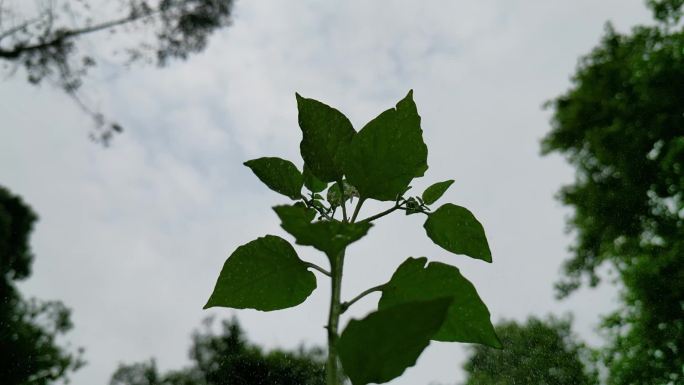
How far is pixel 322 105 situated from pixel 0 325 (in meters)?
7.76

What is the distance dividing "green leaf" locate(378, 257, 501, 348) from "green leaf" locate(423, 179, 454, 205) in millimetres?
110

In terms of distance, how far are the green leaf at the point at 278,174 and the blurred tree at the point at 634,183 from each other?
637 cm

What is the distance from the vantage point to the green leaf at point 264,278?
28 centimetres

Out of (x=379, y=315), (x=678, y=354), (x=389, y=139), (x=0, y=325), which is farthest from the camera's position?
(x=0, y=325)

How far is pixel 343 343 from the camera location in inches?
7.4

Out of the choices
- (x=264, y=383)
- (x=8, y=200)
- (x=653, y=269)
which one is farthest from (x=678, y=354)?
(x=8, y=200)

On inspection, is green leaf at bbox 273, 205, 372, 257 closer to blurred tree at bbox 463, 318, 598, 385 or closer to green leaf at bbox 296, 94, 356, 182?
green leaf at bbox 296, 94, 356, 182

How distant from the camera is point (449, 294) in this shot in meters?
0.27

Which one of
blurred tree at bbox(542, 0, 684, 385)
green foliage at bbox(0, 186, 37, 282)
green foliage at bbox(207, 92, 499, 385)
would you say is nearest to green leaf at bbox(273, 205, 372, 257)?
green foliage at bbox(207, 92, 499, 385)

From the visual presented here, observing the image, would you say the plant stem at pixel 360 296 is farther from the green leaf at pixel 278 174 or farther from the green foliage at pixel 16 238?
the green foliage at pixel 16 238

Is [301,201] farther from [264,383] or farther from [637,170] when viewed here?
[637,170]

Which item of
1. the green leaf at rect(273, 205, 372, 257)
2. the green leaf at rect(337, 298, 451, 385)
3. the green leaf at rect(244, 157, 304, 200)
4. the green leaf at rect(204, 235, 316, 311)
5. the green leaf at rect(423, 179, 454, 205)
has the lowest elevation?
the green leaf at rect(337, 298, 451, 385)

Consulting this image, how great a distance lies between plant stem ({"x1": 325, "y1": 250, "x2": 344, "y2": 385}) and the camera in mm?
204

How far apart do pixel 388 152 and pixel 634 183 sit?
793 centimetres
